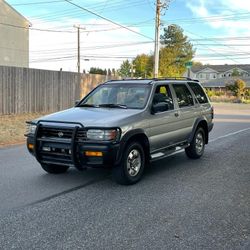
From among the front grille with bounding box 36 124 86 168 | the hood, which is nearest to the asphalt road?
the front grille with bounding box 36 124 86 168

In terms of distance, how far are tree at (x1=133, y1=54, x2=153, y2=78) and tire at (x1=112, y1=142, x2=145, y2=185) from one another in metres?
75.0

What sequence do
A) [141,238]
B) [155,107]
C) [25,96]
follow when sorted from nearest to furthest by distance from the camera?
[141,238] < [155,107] < [25,96]

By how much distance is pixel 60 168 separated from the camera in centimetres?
731

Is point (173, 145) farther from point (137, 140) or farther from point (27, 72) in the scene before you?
point (27, 72)

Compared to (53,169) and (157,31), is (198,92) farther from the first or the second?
(157,31)

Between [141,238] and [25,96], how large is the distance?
1384 centimetres

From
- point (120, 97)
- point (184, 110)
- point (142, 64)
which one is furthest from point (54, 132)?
point (142, 64)

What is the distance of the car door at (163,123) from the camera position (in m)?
7.12

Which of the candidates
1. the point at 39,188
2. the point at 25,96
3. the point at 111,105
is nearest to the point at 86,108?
the point at 111,105

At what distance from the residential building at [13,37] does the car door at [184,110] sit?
30.6 meters

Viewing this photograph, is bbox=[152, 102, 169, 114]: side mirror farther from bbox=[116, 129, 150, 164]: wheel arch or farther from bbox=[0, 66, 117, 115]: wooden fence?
bbox=[0, 66, 117, 115]: wooden fence

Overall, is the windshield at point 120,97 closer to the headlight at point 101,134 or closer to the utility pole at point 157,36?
the headlight at point 101,134

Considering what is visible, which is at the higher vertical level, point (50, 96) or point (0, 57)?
point (0, 57)

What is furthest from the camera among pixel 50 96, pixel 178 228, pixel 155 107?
pixel 50 96
